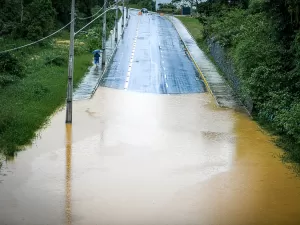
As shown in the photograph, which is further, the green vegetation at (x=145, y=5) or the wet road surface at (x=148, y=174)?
the green vegetation at (x=145, y=5)

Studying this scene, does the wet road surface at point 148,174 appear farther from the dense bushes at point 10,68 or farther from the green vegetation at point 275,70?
the dense bushes at point 10,68

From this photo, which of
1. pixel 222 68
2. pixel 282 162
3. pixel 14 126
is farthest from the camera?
pixel 222 68

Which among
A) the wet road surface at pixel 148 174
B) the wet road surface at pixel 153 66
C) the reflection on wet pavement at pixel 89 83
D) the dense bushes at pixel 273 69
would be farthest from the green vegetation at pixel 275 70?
the reflection on wet pavement at pixel 89 83

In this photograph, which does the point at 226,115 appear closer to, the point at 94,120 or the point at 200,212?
the point at 94,120

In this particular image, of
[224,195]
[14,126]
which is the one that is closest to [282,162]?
[224,195]

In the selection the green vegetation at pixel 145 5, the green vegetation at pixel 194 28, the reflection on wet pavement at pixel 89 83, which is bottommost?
the reflection on wet pavement at pixel 89 83

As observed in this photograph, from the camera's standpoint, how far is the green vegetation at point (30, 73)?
21938 millimetres

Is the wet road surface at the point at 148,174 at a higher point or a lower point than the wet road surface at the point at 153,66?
lower

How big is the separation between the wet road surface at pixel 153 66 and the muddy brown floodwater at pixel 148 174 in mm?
7085

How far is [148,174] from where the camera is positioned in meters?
18.1

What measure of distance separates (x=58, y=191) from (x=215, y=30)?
31.2 metres

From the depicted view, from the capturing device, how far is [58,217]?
47.4 feet

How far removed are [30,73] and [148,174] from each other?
60.4 ft

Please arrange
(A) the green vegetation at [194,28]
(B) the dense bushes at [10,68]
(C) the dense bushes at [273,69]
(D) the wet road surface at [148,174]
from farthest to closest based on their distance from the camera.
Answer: (A) the green vegetation at [194,28]
(B) the dense bushes at [10,68]
(C) the dense bushes at [273,69]
(D) the wet road surface at [148,174]
